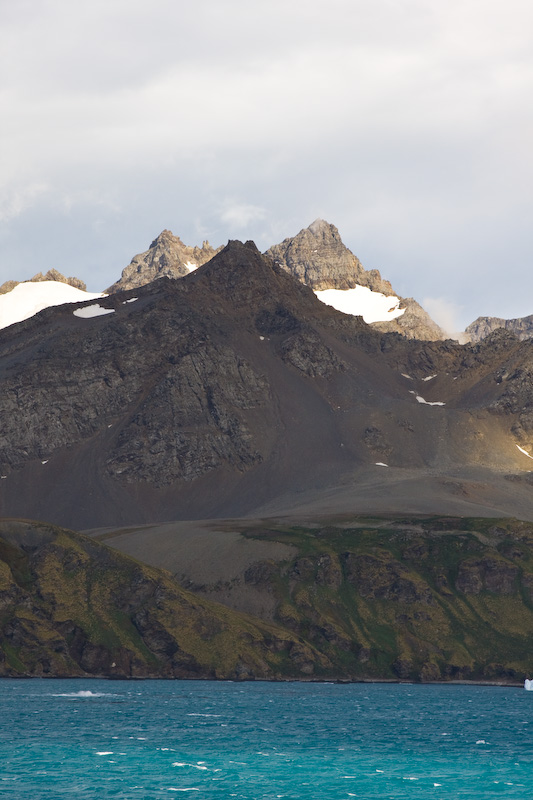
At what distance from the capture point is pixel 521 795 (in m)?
97.7

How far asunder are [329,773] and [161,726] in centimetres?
4489

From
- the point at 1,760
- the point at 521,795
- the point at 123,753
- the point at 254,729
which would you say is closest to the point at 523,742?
the point at 254,729

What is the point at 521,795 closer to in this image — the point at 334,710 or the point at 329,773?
A: the point at 329,773

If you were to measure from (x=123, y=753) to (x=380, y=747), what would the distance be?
3394cm

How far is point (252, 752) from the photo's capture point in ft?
402

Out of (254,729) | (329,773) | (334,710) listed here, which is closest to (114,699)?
(334,710)

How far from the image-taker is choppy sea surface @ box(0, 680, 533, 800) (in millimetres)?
98062

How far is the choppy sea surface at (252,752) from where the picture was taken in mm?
98062

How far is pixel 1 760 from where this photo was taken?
361ft

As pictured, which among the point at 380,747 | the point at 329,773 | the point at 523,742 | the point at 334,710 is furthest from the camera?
the point at 334,710

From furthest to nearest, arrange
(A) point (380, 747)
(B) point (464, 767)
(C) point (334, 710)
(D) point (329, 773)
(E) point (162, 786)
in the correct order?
1. (C) point (334, 710)
2. (A) point (380, 747)
3. (B) point (464, 767)
4. (D) point (329, 773)
5. (E) point (162, 786)

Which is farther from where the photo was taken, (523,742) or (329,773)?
(523,742)

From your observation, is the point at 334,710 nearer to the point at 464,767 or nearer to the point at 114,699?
the point at 114,699

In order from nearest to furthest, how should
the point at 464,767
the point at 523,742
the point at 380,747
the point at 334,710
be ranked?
the point at 464,767, the point at 380,747, the point at 523,742, the point at 334,710
